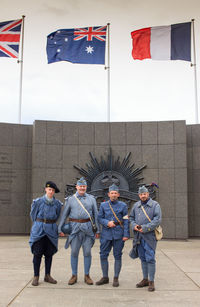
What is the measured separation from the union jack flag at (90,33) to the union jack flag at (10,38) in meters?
2.16

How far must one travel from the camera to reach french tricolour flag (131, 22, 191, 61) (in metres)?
12.3

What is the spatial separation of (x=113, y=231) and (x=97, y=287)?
833mm

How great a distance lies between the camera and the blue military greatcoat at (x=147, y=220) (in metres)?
5.07

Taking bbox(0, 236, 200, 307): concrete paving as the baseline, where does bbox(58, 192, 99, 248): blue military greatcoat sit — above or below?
above

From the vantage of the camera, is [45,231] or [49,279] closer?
[49,279]

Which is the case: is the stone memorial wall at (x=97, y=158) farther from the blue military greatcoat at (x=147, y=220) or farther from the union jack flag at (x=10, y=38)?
the blue military greatcoat at (x=147, y=220)

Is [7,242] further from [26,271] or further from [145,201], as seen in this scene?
[145,201]

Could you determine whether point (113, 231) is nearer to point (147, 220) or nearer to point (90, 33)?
point (147, 220)

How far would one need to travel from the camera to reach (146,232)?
5.11 meters

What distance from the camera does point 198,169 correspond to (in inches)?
452

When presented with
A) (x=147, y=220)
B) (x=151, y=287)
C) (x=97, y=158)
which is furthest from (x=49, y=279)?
(x=97, y=158)

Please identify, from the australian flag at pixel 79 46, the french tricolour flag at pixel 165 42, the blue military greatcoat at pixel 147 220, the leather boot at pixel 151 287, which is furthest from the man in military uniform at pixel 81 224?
the french tricolour flag at pixel 165 42

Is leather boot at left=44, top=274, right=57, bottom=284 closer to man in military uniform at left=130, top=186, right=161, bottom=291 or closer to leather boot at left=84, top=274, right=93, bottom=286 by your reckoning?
leather boot at left=84, top=274, right=93, bottom=286

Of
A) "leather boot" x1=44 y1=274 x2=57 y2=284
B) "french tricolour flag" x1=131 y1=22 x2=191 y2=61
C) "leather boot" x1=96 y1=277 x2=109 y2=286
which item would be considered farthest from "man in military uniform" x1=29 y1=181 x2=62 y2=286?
"french tricolour flag" x1=131 y1=22 x2=191 y2=61
